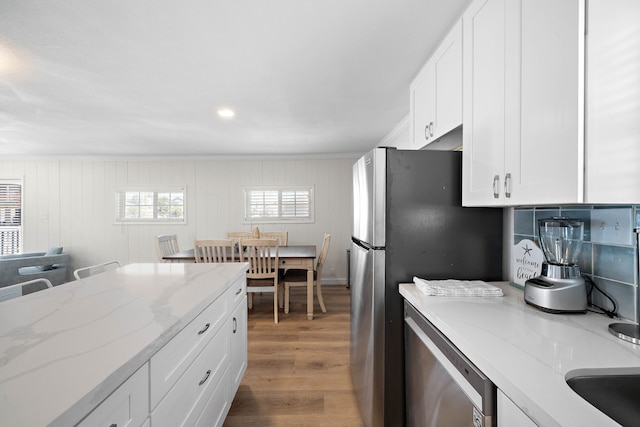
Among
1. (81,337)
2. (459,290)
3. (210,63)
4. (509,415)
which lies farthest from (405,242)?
(210,63)

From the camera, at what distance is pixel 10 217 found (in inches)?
210

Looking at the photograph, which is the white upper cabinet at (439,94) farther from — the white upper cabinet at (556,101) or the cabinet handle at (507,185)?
the cabinet handle at (507,185)

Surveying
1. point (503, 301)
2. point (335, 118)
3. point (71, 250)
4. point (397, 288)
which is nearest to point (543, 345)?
point (503, 301)

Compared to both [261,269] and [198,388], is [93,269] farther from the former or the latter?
[261,269]

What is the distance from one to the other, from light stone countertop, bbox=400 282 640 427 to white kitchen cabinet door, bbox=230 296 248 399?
1162mm

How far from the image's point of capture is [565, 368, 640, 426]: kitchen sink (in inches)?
29.3

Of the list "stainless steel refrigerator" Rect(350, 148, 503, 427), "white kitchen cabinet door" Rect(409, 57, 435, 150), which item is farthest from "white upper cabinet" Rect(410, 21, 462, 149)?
"stainless steel refrigerator" Rect(350, 148, 503, 427)

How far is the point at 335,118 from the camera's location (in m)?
3.39

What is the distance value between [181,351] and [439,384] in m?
0.98

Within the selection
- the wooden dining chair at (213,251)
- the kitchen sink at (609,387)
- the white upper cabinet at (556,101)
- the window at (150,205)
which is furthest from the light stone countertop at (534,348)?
the window at (150,205)

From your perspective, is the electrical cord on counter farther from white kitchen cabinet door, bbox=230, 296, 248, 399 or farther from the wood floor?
white kitchen cabinet door, bbox=230, 296, 248, 399

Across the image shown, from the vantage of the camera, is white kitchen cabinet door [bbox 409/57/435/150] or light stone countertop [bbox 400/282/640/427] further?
white kitchen cabinet door [bbox 409/57/435/150]

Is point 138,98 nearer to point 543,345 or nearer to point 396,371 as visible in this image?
point 396,371

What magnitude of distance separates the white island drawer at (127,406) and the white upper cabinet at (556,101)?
1.36 meters
